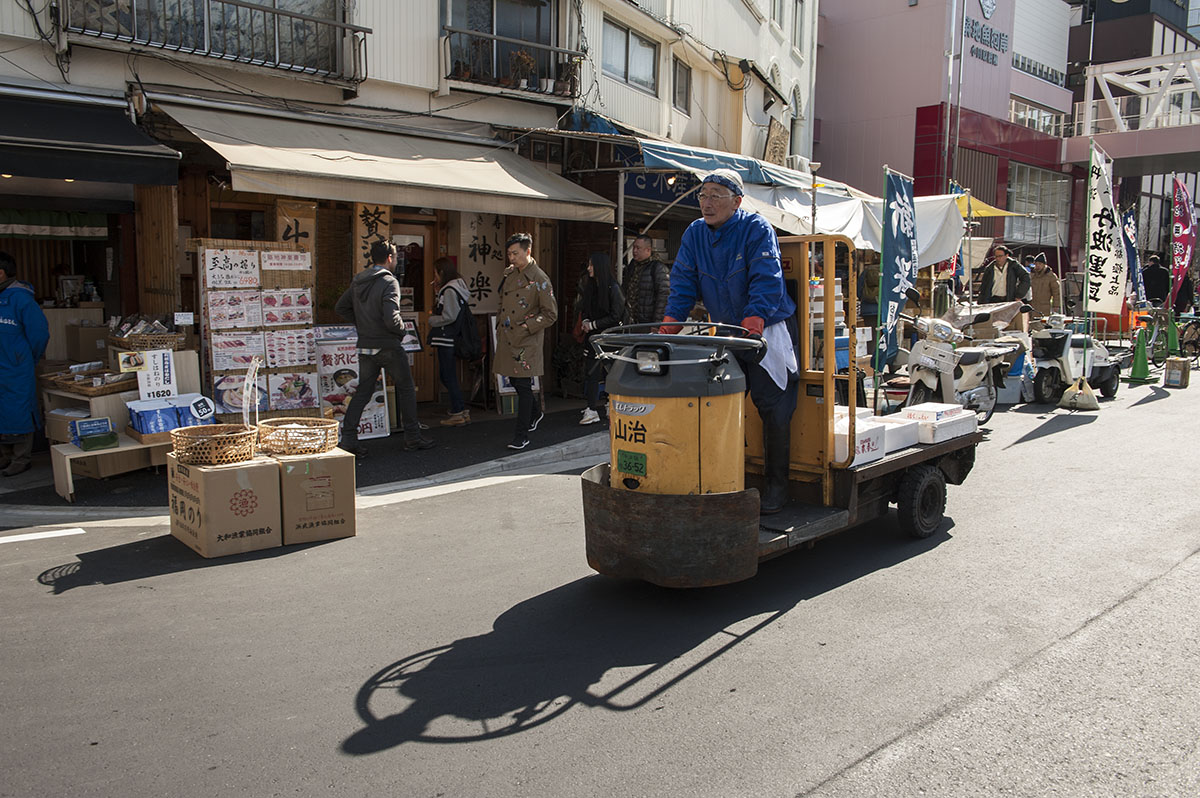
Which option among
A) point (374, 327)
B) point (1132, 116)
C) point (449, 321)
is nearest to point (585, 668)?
point (374, 327)

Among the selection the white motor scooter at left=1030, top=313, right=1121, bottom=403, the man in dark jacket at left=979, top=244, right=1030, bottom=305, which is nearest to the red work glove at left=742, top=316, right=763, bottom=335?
the white motor scooter at left=1030, top=313, right=1121, bottom=403

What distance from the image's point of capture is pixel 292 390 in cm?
895

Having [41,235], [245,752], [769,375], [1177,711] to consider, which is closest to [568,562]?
[769,375]

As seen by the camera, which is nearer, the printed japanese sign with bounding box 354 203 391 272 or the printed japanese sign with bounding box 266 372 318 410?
the printed japanese sign with bounding box 266 372 318 410

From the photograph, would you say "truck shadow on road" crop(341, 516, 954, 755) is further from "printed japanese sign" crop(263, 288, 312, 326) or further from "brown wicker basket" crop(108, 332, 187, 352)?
"printed japanese sign" crop(263, 288, 312, 326)

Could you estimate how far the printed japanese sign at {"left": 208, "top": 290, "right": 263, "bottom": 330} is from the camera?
838 centimetres

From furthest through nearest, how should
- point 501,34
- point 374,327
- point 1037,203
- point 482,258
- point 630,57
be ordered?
point 1037,203
point 630,57
point 501,34
point 482,258
point 374,327

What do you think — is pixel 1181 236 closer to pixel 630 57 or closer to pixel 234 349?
pixel 630 57

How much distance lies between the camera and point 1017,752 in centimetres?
338

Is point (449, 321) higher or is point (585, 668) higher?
point (449, 321)

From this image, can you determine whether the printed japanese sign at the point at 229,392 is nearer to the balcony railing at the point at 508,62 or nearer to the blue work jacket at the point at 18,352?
the blue work jacket at the point at 18,352

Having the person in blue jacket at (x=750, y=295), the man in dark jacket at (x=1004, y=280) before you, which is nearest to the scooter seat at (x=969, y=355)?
the man in dark jacket at (x=1004, y=280)

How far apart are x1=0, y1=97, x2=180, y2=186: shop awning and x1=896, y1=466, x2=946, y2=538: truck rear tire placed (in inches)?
253

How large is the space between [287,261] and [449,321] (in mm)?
1782
